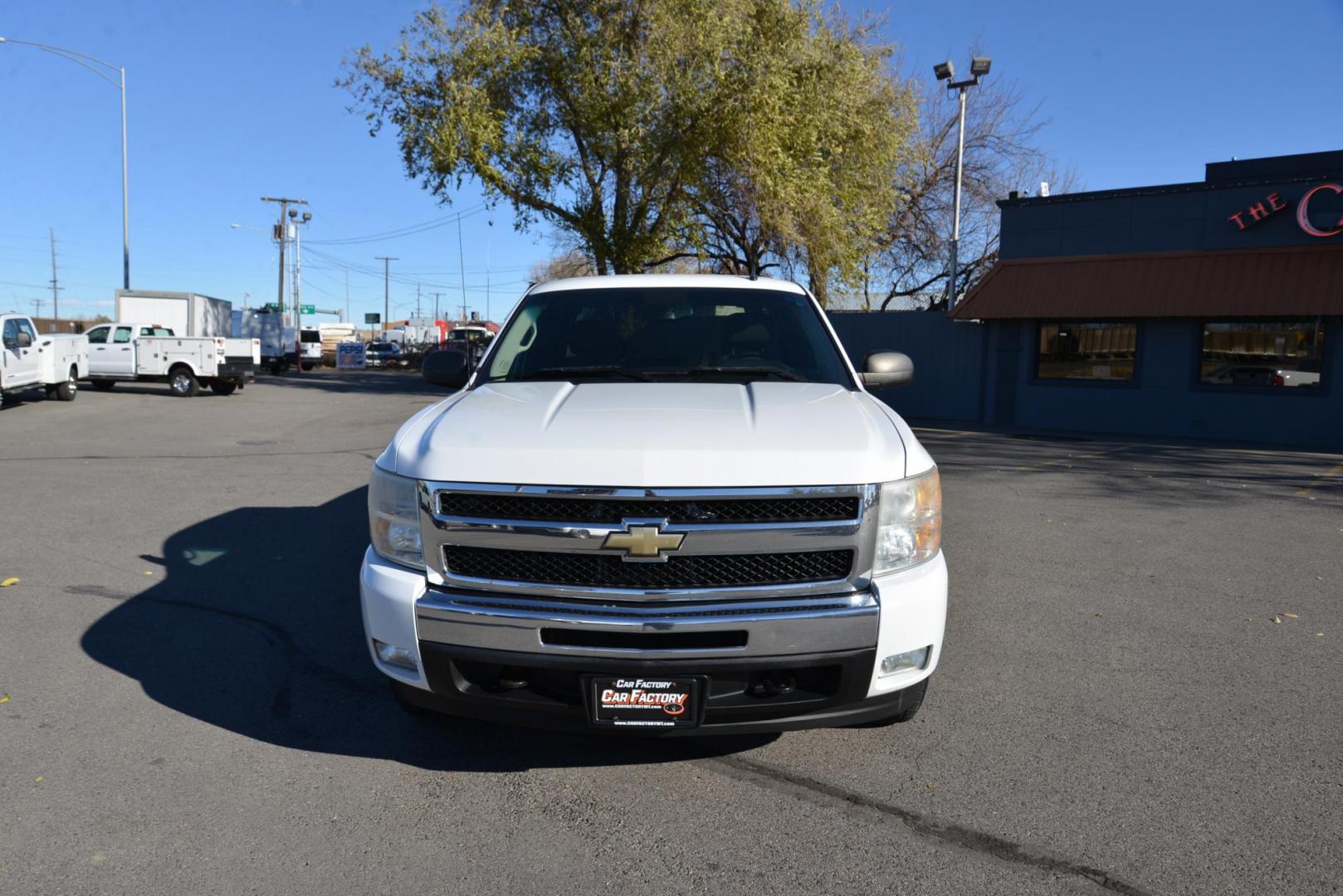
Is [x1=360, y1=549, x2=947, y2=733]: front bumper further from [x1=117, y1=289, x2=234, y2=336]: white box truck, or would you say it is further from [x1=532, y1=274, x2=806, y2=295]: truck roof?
A: [x1=117, y1=289, x2=234, y2=336]: white box truck

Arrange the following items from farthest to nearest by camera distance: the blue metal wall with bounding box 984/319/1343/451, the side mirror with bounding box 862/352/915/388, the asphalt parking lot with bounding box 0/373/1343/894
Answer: the blue metal wall with bounding box 984/319/1343/451
the side mirror with bounding box 862/352/915/388
the asphalt parking lot with bounding box 0/373/1343/894

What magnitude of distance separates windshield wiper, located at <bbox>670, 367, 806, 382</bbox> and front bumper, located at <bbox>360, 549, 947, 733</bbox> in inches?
56.7

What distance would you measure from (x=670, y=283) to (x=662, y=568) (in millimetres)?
2385

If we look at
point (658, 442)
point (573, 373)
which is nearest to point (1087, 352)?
point (573, 373)

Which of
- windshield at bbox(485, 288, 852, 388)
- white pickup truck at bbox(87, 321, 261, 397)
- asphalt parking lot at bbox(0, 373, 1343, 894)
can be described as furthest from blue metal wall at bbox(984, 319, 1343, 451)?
white pickup truck at bbox(87, 321, 261, 397)

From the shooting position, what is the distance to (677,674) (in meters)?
3.05

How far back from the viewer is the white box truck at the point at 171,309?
34.6 meters

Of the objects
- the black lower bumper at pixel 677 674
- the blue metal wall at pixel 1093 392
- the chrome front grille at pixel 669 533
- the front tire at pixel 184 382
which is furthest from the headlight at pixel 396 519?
the front tire at pixel 184 382

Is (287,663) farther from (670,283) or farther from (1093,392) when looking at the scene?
(1093,392)

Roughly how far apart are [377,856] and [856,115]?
77.9ft

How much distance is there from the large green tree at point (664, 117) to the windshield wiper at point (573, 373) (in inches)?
733

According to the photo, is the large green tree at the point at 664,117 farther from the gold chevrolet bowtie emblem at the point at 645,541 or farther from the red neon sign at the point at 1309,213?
the gold chevrolet bowtie emblem at the point at 645,541

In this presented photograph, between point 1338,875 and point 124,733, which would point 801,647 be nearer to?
point 1338,875

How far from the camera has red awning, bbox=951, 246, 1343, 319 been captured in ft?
55.8
